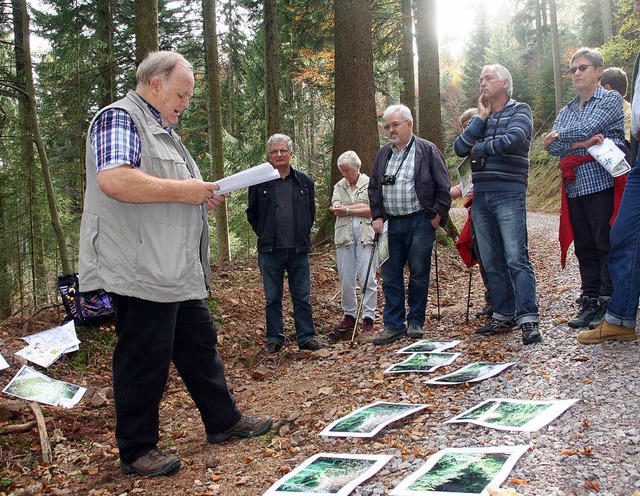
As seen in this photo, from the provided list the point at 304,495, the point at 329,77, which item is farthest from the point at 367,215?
the point at 329,77

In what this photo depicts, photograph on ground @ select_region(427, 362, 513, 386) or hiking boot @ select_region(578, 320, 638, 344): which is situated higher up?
hiking boot @ select_region(578, 320, 638, 344)

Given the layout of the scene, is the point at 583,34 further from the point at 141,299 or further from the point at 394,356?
the point at 141,299

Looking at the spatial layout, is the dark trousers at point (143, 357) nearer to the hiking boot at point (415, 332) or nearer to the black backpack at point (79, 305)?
the hiking boot at point (415, 332)

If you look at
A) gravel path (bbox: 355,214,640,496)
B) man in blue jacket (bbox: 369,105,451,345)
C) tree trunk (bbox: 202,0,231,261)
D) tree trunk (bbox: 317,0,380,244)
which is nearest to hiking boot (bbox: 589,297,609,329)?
gravel path (bbox: 355,214,640,496)

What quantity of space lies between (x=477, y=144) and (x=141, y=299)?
3.09 metres

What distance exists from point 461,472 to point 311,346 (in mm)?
3266

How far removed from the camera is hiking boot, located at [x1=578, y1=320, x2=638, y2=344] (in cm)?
393

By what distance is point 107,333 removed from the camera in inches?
219

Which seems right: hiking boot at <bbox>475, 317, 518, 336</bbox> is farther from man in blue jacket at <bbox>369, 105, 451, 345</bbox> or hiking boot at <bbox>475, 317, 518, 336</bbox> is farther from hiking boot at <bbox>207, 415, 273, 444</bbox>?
hiking boot at <bbox>207, 415, 273, 444</bbox>

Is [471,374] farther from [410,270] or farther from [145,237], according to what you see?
[145,237]

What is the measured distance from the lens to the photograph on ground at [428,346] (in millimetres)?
4719

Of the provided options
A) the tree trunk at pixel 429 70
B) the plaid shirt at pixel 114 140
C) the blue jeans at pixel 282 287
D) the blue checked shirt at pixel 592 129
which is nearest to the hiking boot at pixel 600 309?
the blue checked shirt at pixel 592 129

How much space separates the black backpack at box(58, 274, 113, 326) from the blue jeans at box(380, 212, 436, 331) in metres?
2.82

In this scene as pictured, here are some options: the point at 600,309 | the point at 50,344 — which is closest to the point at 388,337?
the point at 600,309
